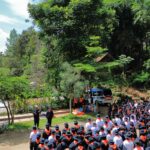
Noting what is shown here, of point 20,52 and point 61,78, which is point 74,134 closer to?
point 61,78


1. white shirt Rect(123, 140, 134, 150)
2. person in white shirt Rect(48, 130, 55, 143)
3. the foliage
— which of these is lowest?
white shirt Rect(123, 140, 134, 150)

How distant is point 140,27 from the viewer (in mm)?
41438

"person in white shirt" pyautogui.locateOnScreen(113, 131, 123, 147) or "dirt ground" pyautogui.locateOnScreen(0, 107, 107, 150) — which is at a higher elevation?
"person in white shirt" pyautogui.locateOnScreen(113, 131, 123, 147)

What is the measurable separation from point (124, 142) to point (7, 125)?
11.4 metres

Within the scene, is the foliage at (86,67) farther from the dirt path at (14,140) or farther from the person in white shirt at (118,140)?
the person in white shirt at (118,140)

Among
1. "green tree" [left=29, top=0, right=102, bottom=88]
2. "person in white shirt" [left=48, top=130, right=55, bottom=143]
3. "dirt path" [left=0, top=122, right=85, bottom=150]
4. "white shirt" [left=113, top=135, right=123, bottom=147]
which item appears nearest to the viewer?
"person in white shirt" [left=48, top=130, right=55, bottom=143]

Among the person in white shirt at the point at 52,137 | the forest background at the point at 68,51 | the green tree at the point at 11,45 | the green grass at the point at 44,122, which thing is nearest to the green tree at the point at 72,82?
the forest background at the point at 68,51

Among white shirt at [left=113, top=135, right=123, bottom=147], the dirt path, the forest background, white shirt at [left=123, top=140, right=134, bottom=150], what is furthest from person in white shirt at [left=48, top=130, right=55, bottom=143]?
the forest background

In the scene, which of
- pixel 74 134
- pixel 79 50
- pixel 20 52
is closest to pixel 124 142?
pixel 74 134

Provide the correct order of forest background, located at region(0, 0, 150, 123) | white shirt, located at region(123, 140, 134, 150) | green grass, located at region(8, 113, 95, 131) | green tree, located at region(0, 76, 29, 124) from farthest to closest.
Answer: forest background, located at region(0, 0, 150, 123), green grass, located at region(8, 113, 95, 131), green tree, located at region(0, 76, 29, 124), white shirt, located at region(123, 140, 134, 150)

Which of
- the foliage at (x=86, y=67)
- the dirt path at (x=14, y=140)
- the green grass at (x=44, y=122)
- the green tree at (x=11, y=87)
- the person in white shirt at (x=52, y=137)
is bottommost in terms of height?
the dirt path at (x=14, y=140)

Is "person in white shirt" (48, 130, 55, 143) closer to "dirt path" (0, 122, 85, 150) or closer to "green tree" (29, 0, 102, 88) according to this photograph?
"dirt path" (0, 122, 85, 150)

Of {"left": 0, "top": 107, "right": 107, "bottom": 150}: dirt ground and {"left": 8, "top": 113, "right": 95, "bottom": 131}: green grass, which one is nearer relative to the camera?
{"left": 0, "top": 107, "right": 107, "bottom": 150}: dirt ground

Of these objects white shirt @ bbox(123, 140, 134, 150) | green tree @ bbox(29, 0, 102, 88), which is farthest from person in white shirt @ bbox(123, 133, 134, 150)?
green tree @ bbox(29, 0, 102, 88)
